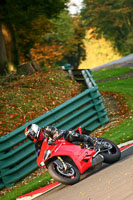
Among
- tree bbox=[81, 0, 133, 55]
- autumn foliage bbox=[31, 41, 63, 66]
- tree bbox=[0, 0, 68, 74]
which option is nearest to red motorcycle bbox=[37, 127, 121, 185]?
tree bbox=[0, 0, 68, 74]

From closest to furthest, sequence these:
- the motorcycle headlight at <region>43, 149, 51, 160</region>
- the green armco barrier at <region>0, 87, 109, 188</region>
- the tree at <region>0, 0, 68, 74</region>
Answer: the motorcycle headlight at <region>43, 149, 51, 160</region>
the green armco barrier at <region>0, 87, 109, 188</region>
the tree at <region>0, 0, 68, 74</region>

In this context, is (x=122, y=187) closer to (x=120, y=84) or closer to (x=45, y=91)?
(x=45, y=91)

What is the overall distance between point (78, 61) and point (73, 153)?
48.8m

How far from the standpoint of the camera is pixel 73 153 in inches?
269

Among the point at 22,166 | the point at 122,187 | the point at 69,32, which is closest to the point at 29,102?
the point at 22,166

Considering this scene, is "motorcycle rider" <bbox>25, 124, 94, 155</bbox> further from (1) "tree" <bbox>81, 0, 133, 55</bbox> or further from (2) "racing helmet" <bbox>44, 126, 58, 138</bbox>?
(1) "tree" <bbox>81, 0, 133, 55</bbox>

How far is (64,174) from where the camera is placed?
6.57 metres

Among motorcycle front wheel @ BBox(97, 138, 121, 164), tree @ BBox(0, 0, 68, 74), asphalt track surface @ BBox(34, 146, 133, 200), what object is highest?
tree @ BBox(0, 0, 68, 74)

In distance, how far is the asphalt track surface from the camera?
5.17 m

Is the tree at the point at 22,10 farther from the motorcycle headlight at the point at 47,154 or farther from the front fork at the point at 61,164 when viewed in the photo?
the front fork at the point at 61,164

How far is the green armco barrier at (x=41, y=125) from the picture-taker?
959cm

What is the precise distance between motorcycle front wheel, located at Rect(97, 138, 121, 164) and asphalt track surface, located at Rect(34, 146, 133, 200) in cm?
15

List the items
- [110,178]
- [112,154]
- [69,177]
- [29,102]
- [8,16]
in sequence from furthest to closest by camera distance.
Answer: [8,16] < [29,102] < [112,154] < [69,177] < [110,178]

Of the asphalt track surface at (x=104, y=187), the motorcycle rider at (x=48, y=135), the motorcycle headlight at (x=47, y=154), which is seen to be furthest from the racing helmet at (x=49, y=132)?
the asphalt track surface at (x=104, y=187)
